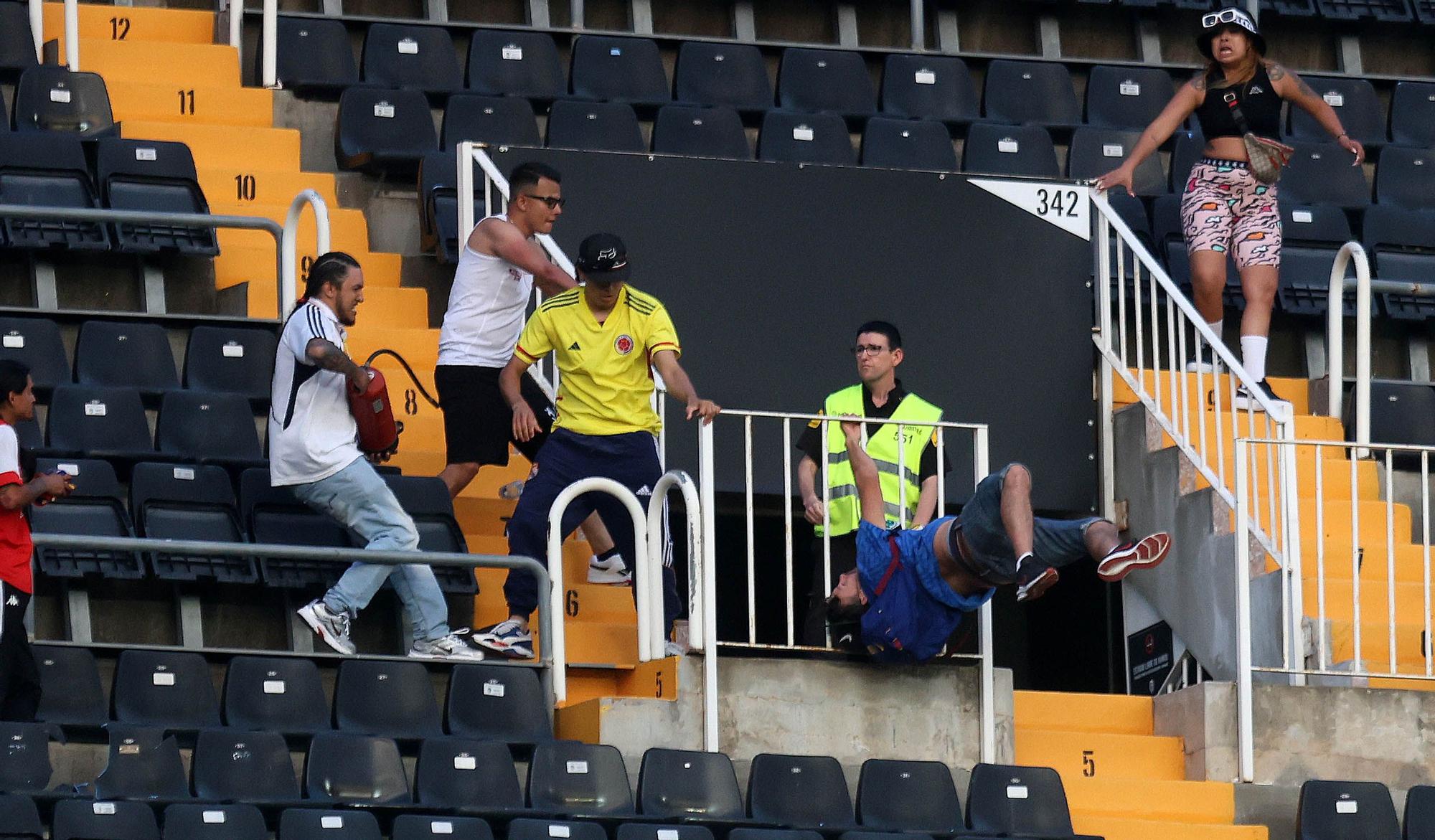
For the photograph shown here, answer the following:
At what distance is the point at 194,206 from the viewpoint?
11.8 meters

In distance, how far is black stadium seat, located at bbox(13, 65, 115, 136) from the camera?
480 inches

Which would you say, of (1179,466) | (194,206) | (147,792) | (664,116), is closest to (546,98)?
(664,116)

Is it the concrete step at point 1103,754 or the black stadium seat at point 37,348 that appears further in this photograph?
the black stadium seat at point 37,348

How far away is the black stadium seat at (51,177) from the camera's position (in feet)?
36.9

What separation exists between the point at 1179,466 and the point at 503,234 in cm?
281

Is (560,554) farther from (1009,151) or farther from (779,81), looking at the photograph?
(779,81)

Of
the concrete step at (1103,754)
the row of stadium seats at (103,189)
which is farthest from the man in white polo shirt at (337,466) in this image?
the concrete step at (1103,754)

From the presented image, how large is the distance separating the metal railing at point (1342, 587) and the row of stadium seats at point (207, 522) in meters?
2.73

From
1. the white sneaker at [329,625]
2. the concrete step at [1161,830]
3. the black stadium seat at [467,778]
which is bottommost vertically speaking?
the concrete step at [1161,830]

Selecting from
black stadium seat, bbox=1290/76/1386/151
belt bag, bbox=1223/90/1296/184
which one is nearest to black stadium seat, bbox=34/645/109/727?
belt bag, bbox=1223/90/1296/184

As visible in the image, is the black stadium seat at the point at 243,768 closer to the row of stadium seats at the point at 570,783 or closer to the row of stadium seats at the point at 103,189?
the row of stadium seats at the point at 570,783

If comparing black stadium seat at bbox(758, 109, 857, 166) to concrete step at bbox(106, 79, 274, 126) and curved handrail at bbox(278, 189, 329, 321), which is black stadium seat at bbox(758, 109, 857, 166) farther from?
curved handrail at bbox(278, 189, 329, 321)

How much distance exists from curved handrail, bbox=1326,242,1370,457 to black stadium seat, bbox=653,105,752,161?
2899 millimetres

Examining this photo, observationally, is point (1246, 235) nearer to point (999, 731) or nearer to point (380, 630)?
point (999, 731)
